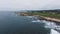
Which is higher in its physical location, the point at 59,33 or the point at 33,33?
the point at 59,33

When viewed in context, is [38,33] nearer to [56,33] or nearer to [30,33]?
[30,33]

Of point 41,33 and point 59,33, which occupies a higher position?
point 59,33

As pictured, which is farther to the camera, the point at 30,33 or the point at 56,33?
the point at 30,33

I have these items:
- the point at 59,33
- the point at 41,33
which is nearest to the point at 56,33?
the point at 59,33

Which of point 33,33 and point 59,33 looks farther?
point 33,33

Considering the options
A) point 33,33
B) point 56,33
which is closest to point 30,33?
point 33,33

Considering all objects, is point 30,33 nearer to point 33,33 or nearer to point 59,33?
point 33,33

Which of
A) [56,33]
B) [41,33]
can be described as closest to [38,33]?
[41,33]

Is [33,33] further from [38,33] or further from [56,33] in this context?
[56,33]
